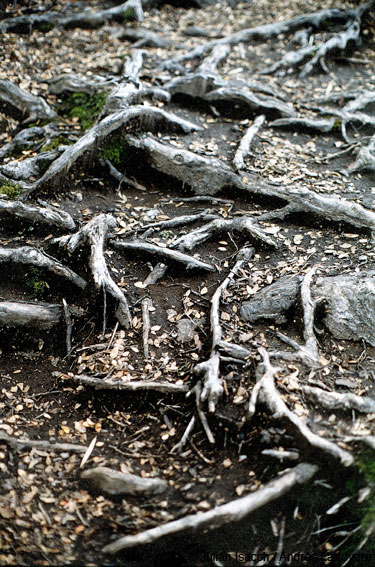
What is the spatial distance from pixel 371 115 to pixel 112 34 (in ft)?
17.6

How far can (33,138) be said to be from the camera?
24.0 feet

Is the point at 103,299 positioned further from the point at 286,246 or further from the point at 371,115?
the point at 371,115

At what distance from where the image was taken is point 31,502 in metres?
3.80

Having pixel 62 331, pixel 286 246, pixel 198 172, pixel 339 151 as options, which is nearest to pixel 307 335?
pixel 286 246

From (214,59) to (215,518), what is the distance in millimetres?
8317

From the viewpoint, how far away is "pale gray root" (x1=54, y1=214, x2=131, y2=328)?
5055 mm

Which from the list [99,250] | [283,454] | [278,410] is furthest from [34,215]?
[283,454]

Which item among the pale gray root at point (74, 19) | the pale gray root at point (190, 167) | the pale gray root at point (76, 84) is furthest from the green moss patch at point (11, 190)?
the pale gray root at point (74, 19)

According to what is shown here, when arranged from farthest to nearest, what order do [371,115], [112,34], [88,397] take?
[112,34] → [371,115] → [88,397]

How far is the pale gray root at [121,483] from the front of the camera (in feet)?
12.3

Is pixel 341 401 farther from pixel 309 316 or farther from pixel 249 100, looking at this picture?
pixel 249 100

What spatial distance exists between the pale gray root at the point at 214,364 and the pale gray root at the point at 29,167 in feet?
9.95

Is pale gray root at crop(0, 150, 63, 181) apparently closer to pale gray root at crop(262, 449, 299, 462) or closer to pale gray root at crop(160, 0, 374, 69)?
pale gray root at crop(262, 449, 299, 462)

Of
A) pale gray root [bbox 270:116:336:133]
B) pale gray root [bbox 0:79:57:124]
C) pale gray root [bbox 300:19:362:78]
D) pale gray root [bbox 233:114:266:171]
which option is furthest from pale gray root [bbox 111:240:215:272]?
pale gray root [bbox 300:19:362:78]
